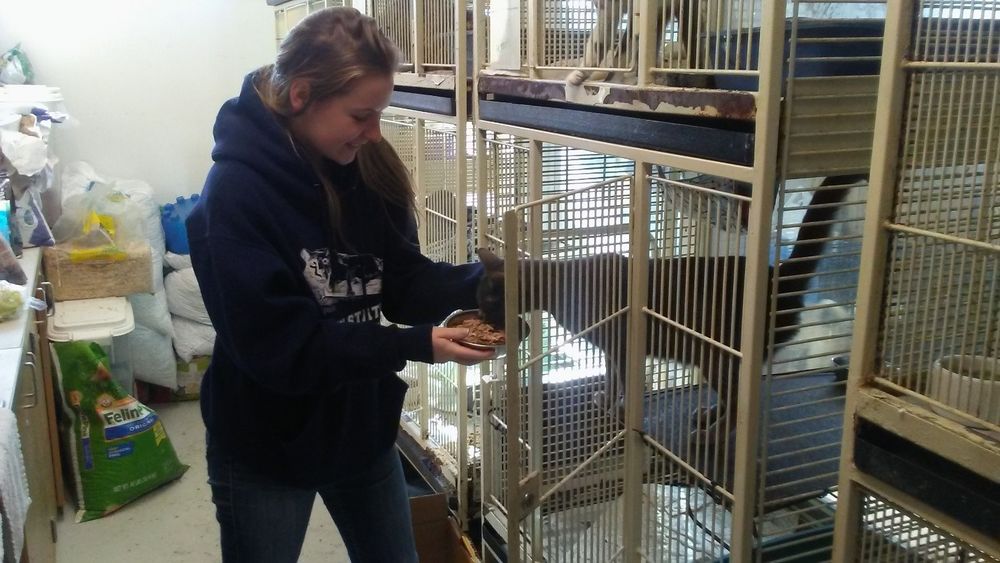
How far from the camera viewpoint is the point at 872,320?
0.93m

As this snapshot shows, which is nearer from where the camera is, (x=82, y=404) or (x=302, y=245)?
(x=302, y=245)

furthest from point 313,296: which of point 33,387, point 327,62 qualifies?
point 33,387

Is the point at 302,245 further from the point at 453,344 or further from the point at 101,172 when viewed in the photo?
the point at 101,172

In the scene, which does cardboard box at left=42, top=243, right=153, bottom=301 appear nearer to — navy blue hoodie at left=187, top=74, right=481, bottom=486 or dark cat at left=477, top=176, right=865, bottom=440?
navy blue hoodie at left=187, top=74, right=481, bottom=486

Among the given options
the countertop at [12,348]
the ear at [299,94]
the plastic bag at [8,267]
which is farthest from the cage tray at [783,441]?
the plastic bag at [8,267]

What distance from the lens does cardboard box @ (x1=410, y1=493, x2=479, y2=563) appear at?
212 centimetres

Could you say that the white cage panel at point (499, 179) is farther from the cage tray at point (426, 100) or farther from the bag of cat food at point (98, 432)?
the bag of cat food at point (98, 432)

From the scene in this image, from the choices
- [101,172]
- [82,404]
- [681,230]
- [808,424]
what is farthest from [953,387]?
[101,172]

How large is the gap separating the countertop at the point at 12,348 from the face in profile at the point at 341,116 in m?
0.84

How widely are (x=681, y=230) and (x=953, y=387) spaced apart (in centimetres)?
54

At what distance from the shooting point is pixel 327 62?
1154 millimetres

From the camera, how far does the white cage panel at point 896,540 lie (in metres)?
0.95

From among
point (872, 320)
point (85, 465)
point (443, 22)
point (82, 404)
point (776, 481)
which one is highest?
point (443, 22)

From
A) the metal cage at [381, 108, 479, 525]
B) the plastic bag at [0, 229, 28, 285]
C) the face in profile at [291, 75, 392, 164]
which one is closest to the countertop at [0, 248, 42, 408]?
the plastic bag at [0, 229, 28, 285]
